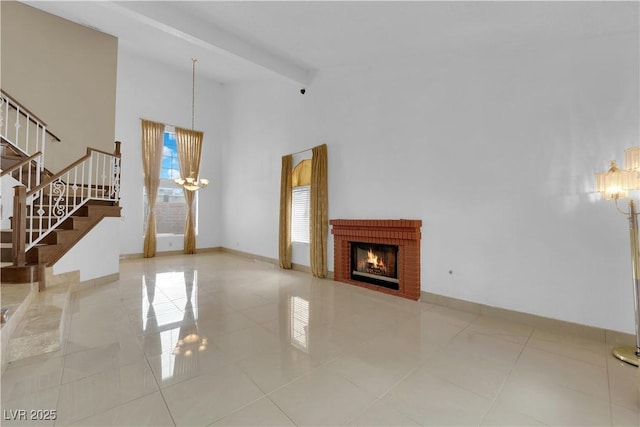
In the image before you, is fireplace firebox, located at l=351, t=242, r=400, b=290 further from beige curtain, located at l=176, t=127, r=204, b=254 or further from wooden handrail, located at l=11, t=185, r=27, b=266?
beige curtain, located at l=176, t=127, r=204, b=254

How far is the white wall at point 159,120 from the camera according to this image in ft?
24.4

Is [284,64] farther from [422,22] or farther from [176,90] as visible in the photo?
[176,90]

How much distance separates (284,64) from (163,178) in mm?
5383

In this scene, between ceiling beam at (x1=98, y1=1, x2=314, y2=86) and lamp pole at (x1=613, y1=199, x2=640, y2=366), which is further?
ceiling beam at (x1=98, y1=1, x2=314, y2=86)

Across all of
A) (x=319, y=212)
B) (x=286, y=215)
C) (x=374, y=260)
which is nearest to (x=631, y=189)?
(x=374, y=260)

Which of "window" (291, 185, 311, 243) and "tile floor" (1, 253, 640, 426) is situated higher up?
"window" (291, 185, 311, 243)

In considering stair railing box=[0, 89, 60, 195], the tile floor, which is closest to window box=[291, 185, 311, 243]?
the tile floor

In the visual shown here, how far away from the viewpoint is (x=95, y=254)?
4.75 m

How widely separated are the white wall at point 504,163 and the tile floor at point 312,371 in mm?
574

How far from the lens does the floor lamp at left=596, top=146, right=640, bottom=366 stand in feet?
7.73

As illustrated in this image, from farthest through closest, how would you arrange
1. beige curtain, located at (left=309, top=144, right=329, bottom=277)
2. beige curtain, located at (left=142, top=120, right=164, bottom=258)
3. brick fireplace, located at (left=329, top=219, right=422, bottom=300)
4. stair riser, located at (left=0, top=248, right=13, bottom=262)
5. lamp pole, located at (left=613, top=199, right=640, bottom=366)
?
beige curtain, located at (left=142, top=120, right=164, bottom=258), beige curtain, located at (left=309, top=144, right=329, bottom=277), brick fireplace, located at (left=329, top=219, right=422, bottom=300), stair riser, located at (left=0, top=248, right=13, bottom=262), lamp pole, located at (left=613, top=199, right=640, bottom=366)

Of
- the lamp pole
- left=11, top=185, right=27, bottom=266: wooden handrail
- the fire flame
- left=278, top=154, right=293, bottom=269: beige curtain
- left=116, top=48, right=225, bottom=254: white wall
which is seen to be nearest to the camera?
the lamp pole

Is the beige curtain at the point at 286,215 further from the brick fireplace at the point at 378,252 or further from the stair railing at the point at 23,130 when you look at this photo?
the stair railing at the point at 23,130

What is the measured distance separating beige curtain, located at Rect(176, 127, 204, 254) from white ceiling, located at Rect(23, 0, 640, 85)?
318cm
